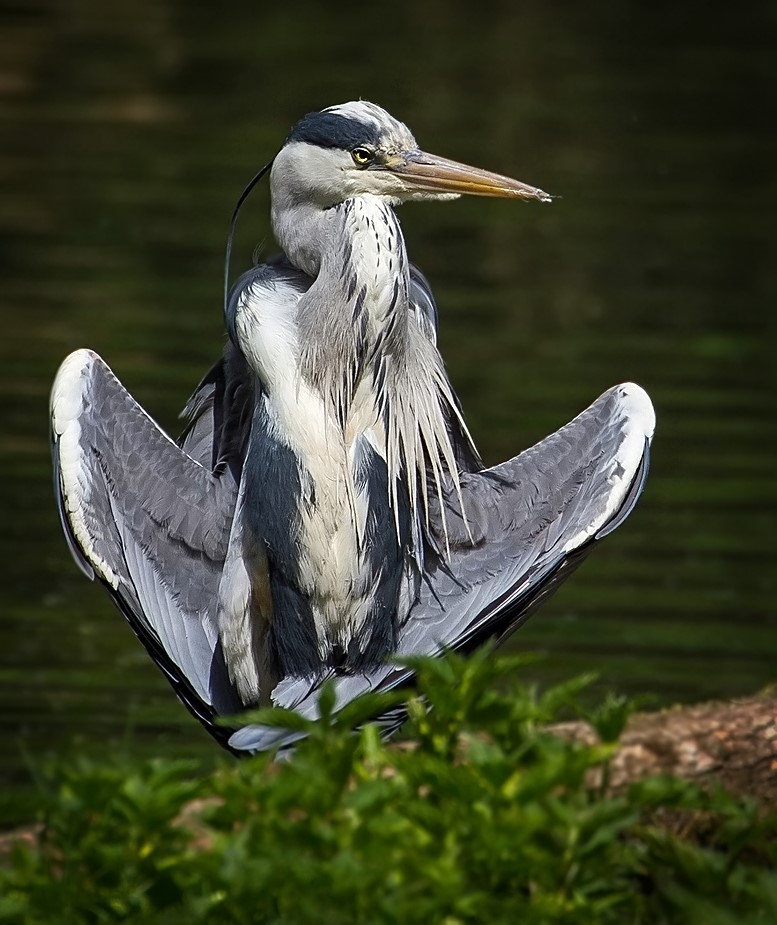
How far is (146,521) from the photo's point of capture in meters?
5.08

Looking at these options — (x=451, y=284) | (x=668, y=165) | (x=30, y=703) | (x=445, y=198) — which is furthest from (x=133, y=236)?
(x=445, y=198)

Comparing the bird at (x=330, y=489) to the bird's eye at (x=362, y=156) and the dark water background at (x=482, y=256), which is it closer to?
the bird's eye at (x=362, y=156)

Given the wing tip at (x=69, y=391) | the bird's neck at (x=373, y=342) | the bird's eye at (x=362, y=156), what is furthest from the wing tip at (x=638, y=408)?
the wing tip at (x=69, y=391)

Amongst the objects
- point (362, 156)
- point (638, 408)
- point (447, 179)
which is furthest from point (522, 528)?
point (362, 156)

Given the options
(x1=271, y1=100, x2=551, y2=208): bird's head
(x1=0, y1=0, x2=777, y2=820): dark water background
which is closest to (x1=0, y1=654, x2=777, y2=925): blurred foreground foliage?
(x1=0, y1=0, x2=777, y2=820): dark water background

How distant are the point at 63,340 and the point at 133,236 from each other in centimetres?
250

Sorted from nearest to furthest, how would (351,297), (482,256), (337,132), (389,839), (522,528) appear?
1. (389,839)
2. (351,297)
3. (337,132)
4. (522,528)
5. (482,256)

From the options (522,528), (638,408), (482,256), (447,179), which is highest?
(447,179)

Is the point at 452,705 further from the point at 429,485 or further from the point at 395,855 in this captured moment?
the point at 429,485

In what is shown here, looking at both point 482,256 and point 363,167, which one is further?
point 482,256

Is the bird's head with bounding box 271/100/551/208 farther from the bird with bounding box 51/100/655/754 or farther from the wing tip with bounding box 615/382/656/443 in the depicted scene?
the wing tip with bounding box 615/382/656/443

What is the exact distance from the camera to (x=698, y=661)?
23.9ft

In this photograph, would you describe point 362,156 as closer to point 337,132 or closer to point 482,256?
point 337,132

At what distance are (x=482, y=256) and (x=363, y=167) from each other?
7949 millimetres
